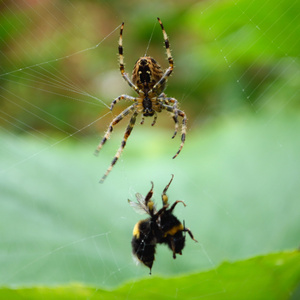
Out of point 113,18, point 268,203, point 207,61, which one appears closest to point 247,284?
point 268,203

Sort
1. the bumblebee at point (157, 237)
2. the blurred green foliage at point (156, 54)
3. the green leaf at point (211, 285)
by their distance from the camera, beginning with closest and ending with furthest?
the green leaf at point (211, 285) → the bumblebee at point (157, 237) → the blurred green foliage at point (156, 54)

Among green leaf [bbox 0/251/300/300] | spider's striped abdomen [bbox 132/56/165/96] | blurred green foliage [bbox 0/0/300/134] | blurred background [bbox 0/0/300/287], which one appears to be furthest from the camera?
→ blurred green foliage [bbox 0/0/300/134]

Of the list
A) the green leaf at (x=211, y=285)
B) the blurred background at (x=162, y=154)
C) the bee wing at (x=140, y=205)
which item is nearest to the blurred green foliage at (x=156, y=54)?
the blurred background at (x=162, y=154)

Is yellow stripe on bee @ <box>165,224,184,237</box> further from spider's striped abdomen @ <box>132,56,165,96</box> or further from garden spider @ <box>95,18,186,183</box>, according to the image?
spider's striped abdomen @ <box>132,56,165,96</box>

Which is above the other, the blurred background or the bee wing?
the blurred background

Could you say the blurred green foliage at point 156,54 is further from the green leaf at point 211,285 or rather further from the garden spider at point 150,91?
the green leaf at point 211,285

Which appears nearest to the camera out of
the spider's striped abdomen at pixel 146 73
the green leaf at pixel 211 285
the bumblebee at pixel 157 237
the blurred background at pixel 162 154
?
the green leaf at pixel 211 285

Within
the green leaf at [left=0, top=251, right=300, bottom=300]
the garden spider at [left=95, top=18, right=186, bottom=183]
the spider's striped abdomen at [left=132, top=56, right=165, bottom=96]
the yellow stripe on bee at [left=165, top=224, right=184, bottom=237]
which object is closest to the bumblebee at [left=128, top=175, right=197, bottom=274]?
the yellow stripe on bee at [left=165, top=224, right=184, bottom=237]
